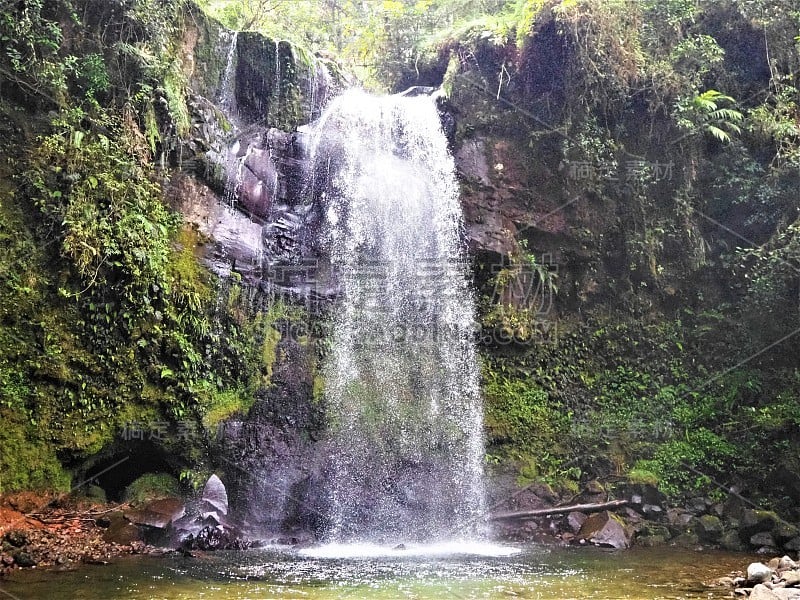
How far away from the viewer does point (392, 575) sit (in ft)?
21.3

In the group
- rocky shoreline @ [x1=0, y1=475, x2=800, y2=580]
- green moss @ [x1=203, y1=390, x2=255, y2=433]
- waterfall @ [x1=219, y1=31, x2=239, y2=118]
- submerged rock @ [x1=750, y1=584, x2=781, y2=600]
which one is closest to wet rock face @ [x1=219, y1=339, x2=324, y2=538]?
green moss @ [x1=203, y1=390, x2=255, y2=433]

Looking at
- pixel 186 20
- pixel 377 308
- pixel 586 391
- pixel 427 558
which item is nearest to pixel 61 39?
pixel 186 20

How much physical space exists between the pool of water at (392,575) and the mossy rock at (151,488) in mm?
1400

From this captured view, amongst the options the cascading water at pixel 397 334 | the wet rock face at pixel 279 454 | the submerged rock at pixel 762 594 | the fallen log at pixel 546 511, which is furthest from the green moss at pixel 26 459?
the submerged rock at pixel 762 594

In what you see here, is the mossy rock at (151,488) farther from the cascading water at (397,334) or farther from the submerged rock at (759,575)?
the submerged rock at (759,575)

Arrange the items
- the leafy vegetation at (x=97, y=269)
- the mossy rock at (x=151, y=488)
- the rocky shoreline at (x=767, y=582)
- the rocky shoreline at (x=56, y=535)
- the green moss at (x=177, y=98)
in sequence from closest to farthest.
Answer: the rocky shoreline at (x=767, y=582)
the rocky shoreline at (x=56, y=535)
the leafy vegetation at (x=97, y=269)
the mossy rock at (x=151, y=488)
the green moss at (x=177, y=98)

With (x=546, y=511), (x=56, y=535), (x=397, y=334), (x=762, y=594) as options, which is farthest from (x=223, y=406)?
(x=762, y=594)

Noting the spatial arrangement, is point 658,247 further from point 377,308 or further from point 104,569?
point 104,569

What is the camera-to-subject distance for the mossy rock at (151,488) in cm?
832

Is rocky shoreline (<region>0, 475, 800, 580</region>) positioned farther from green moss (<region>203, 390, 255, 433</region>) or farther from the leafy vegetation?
green moss (<region>203, 390, 255, 433</region>)

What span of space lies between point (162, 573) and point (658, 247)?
34.1ft

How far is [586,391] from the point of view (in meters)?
11.3

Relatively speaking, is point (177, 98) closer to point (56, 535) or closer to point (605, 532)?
point (56, 535)

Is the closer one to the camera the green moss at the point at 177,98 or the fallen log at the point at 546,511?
the fallen log at the point at 546,511
